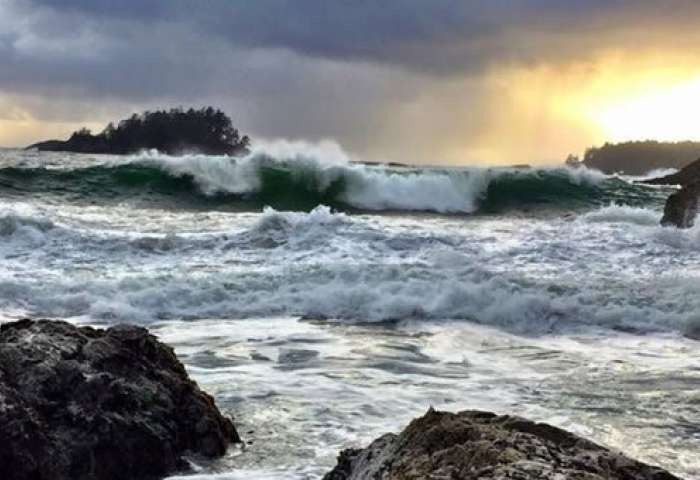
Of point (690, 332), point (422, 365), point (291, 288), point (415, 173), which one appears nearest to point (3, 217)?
point (291, 288)

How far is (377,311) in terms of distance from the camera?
986 cm

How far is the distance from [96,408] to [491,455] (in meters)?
2.50

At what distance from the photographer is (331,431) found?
5.38 m

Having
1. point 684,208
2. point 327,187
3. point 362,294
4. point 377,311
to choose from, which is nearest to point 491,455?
point 377,311

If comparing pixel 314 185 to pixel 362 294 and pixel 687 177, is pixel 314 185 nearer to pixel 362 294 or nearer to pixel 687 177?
pixel 687 177

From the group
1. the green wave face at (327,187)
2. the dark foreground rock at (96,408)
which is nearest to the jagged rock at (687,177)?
the green wave face at (327,187)

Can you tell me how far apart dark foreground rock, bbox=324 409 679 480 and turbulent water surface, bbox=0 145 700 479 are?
1.44 meters

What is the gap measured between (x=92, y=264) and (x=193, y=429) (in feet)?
26.2

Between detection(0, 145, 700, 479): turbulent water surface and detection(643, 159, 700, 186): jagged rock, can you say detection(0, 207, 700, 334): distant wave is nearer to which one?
detection(0, 145, 700, 479): turbulent water surface

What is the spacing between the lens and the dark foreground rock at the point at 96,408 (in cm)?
431

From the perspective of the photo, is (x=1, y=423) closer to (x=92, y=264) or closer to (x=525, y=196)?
(x=92, y=264)

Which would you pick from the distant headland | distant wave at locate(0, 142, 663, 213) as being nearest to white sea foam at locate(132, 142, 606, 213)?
distant wave at locate(0, 142, 663, 213)

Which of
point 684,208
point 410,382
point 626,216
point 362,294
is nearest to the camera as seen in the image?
point 410,382

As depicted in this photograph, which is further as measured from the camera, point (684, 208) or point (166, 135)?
point (166, 135)
